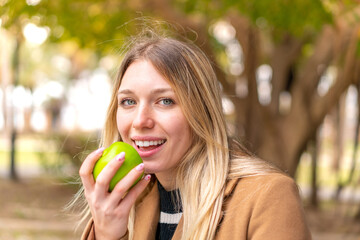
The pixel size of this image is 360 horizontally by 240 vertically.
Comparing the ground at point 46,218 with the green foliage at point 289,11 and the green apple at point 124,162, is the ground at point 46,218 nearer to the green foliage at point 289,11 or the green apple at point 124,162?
the green foliage at point 289,11

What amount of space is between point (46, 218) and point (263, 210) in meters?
8.84

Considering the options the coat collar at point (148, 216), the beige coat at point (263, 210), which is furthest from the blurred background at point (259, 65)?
the beige coat at point (263, 210)

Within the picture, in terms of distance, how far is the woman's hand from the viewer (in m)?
2.09

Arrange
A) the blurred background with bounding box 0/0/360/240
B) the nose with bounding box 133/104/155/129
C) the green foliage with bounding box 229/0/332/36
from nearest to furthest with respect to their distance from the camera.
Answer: the nose with bounding box 133/104/155/129, the green foliage with bounding box 229/0/332/36, the blurred background with bounding box 0/0/360/240

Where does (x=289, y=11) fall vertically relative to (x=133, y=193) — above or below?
above

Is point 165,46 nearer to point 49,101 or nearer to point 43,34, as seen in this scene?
point 43,34

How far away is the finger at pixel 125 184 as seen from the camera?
6.86 feet

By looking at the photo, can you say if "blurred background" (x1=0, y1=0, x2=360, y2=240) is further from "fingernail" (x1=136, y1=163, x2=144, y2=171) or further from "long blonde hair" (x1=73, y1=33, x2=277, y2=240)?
"fingernail" (x1=136, y1=163, x2=144, y2=171)

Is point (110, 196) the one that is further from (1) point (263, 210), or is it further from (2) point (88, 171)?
(1) point (263, 210)

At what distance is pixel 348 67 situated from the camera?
8.08 meters

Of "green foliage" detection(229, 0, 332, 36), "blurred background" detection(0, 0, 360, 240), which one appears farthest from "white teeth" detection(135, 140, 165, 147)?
"green foliage" detection(229, 0, 332, 36)

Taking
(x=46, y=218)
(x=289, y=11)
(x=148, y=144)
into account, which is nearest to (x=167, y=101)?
(x=148, y=144)

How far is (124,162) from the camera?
2.18 metres

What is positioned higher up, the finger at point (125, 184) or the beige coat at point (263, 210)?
the finger at point (125, 184)
